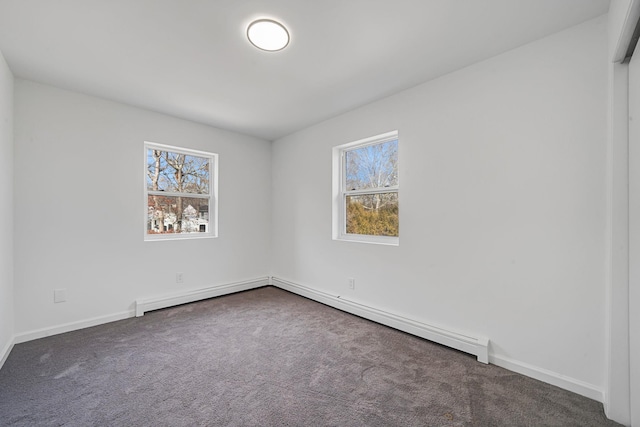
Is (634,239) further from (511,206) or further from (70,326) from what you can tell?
(70,326)

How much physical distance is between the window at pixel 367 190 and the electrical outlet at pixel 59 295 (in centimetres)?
293

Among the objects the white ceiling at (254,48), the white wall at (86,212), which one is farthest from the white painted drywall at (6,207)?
the white ceiling at (254,48)

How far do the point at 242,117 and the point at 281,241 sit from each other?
194 centimetres

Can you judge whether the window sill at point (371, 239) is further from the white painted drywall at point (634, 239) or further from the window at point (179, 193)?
the window at point (179, 193)

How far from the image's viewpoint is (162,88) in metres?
2.66

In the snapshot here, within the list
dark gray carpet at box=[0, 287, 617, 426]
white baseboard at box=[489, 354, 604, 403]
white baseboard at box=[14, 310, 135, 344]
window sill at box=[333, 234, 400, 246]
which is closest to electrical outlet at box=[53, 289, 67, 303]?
white baseboard at box=[14, 310, 135, 344]

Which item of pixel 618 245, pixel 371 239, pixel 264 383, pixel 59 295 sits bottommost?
pixel 264 383

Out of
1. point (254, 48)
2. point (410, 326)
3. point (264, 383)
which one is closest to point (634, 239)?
point (410, 326)

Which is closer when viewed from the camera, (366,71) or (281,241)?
(366,71)

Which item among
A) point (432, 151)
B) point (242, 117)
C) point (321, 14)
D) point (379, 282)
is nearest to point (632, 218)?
point (432, 151)

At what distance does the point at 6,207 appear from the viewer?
2230mm

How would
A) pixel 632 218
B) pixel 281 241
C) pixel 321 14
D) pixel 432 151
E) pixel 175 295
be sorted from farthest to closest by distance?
pixel 281 241, pixel 175 295, pixel 432 151, pixel 321 14, pixel 632 218

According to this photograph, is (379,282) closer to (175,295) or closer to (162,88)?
(175,295)

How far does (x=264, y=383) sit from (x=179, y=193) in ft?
8.91
